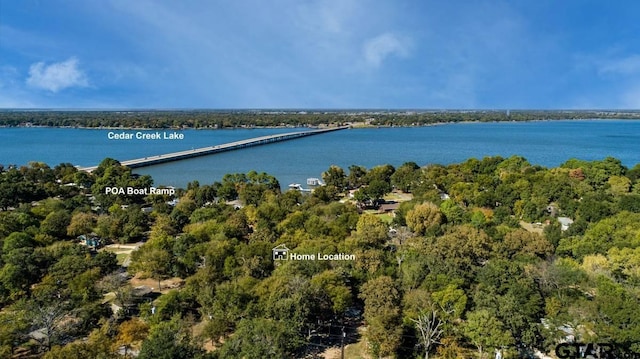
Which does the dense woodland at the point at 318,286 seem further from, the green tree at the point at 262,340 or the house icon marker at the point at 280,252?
the house icon marker at the point at 280,252

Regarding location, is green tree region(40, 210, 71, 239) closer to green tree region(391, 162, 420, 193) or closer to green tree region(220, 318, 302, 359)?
green tree region(220, 318, 302, 359)

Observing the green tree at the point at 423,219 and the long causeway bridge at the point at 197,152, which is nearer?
the green tree at the point at 423,219

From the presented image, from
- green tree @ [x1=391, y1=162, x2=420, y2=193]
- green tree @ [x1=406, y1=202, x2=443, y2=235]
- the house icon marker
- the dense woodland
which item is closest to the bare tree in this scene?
the dense woodland

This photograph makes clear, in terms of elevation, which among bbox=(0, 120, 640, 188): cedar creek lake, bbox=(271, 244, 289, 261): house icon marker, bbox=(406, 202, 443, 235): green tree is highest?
bbox=(406, 202, 443, 235): green tree

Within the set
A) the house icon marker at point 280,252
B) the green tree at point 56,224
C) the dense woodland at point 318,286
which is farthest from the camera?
the green tree at point 56,224

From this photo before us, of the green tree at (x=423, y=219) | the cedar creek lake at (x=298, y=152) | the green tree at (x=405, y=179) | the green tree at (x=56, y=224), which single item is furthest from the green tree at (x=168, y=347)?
the cedar creek lake at (x=298, y=152)
